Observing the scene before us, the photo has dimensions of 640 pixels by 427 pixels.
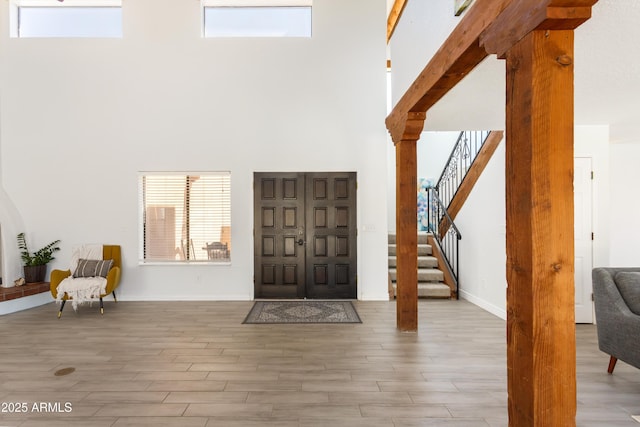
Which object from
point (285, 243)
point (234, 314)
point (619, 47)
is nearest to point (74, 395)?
point (234, 314)

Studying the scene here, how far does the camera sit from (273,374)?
3301 mm

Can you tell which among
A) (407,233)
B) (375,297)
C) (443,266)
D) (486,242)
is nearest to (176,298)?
(375,297)

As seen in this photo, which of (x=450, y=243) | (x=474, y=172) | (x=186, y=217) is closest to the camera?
(x=474, y=172)

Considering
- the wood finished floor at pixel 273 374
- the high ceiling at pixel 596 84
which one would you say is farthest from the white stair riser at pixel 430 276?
the high ceiling at pixel 596 84

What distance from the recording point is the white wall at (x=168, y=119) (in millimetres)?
6148

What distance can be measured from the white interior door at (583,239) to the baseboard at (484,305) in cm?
90

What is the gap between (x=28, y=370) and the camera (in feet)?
11.2

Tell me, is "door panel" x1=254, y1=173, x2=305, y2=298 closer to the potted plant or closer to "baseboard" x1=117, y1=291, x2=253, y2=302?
"baseboard" x1=117, y1=291, x2=253, y2=302

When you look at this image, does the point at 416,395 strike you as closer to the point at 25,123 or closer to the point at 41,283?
the point at 41,283

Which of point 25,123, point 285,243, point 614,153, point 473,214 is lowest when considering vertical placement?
point 285,243

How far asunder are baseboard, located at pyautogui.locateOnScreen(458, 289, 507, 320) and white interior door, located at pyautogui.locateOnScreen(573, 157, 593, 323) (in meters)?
0.90

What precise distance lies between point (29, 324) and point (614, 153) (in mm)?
8850

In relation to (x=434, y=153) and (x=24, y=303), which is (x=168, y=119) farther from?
(x=434, y=153)

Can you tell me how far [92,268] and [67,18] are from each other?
14.4 feet
